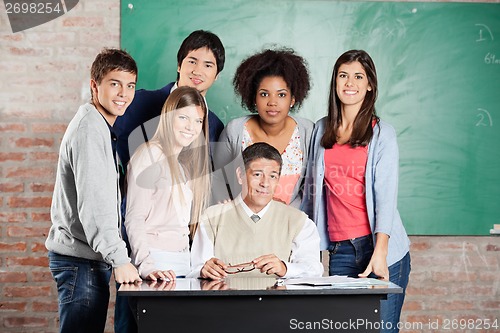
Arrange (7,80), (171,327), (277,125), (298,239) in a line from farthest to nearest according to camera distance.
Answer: (7,80) < (277,125) < (298,239) < (171,327)

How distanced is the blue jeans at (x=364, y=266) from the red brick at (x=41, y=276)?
1.67 m

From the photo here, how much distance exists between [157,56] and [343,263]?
1.59 m

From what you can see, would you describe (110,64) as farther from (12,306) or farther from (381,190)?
(12,306)

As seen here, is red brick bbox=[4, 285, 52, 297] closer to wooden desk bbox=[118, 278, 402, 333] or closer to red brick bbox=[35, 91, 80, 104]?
red brick bbox=[35, 91, 80, 104]

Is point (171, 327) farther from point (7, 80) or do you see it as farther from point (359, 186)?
point (7, 80)

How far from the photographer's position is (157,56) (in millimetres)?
3760

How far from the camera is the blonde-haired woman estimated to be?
2561 millimetres

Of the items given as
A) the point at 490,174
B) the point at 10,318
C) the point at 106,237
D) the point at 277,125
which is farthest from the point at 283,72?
the point at 10,318

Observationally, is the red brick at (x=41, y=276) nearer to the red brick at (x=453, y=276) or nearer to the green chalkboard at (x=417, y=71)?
the green chalkboard at (x=417, y=71)

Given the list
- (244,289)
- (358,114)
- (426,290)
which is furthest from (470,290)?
(244,289)

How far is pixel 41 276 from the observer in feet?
12.4

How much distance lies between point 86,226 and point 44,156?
5.30 ft

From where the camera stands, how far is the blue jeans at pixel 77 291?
2365mm

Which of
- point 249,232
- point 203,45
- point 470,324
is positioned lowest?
point 470,324
